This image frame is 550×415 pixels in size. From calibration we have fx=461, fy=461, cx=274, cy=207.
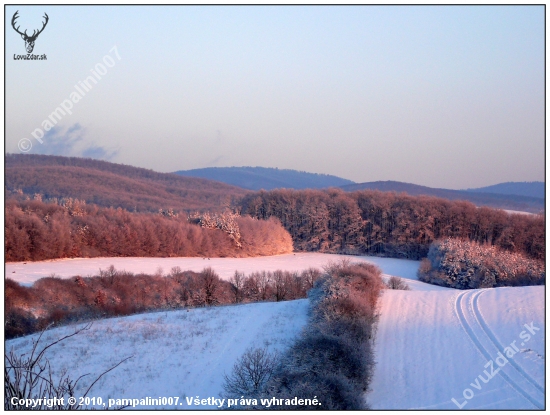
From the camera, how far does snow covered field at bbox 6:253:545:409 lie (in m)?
11.9

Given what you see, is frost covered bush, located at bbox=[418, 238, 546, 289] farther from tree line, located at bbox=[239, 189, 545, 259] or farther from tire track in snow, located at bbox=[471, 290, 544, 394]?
tire track in snow, located at bbox=[471, 290, 544, 394]

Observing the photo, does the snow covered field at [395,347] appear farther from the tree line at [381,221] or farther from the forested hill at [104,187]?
the forested hill at [104,187]

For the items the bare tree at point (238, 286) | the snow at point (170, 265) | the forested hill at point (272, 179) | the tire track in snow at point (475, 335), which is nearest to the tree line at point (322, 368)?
the tire track in snow at point (475, 335)

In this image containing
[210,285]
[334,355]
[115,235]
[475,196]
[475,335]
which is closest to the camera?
[334,355]

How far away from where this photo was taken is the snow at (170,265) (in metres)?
36.4

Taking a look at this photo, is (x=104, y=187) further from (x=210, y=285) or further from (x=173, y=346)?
(x=173, y=346)

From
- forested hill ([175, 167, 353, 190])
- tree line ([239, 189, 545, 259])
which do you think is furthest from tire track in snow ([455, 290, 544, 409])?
forested hill ([175, 167, 353, 190])

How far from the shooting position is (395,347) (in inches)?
627

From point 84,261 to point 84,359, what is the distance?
3067cm

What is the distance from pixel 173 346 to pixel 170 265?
28.7 meters

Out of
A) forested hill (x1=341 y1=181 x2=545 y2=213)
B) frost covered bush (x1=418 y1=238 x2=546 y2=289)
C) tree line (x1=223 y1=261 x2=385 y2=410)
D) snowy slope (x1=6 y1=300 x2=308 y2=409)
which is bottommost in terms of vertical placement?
frost covered bush (x1=418 y1=238 x2=546 y2=289)

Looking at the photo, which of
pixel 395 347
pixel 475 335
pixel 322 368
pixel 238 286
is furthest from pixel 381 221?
pixel 322 368

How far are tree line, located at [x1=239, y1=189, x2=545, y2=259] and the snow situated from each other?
191 inches

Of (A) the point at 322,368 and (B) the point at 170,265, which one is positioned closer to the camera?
(A) the point at 322,368
